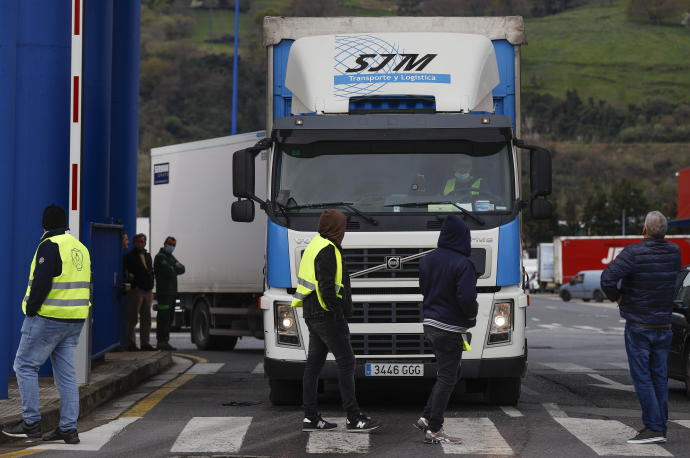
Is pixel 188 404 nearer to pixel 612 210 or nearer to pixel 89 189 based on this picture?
pixel 89 189

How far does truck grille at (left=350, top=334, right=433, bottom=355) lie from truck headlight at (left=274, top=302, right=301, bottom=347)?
523 millimetres

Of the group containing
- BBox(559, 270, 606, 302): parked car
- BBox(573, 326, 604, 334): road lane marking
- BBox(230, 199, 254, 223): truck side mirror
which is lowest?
BBox(559, 270, 606, 302): parked car

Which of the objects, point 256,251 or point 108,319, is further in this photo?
point 256,251

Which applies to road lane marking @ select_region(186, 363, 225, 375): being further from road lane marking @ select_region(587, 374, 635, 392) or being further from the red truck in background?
the red truck in background

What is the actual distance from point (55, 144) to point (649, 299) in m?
6.56

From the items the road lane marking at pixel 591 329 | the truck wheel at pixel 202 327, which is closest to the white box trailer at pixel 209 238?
the truck wheel at pixel 202 327

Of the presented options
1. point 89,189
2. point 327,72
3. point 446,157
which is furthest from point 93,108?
point 446,157

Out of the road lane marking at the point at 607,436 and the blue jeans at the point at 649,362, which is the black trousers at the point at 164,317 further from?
the blue jeans at the point at 649,362

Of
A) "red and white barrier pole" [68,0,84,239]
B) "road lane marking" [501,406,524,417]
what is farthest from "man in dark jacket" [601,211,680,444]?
"red and white barrier pole" [68,0,84,239]

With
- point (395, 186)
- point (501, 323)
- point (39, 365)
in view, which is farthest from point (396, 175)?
point (39, 365)

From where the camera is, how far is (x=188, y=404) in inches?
529

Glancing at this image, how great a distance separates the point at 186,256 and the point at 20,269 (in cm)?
840

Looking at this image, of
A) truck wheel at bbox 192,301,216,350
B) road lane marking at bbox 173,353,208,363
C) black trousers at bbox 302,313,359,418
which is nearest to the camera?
black trousers at bbox 302,313,359,418

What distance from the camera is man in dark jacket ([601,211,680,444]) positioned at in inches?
418
